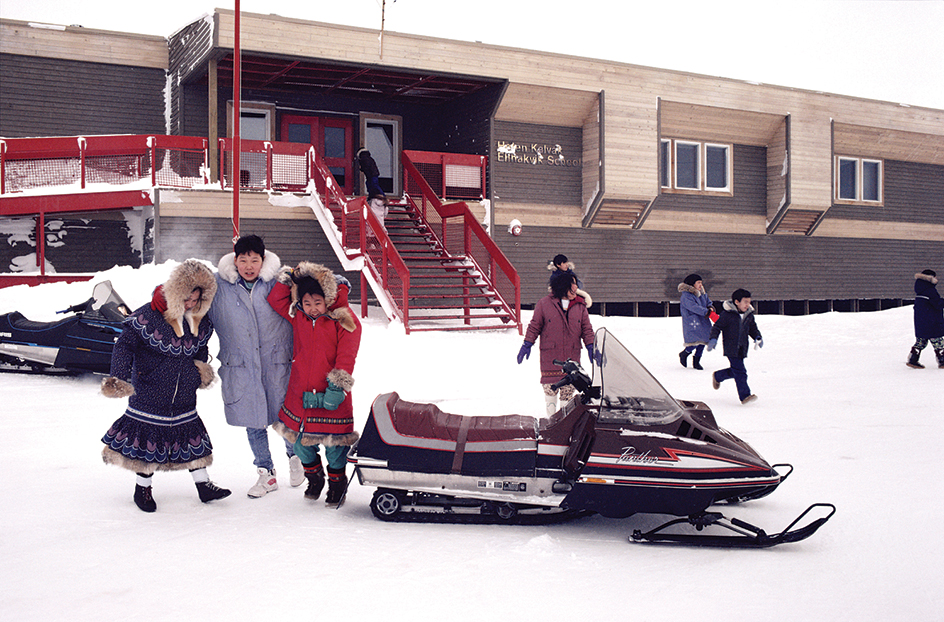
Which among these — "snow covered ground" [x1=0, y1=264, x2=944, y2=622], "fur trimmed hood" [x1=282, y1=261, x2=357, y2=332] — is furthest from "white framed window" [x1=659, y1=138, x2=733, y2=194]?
"fur trimmed hood" [x1=282, y1=261, x2=357, y2=332]

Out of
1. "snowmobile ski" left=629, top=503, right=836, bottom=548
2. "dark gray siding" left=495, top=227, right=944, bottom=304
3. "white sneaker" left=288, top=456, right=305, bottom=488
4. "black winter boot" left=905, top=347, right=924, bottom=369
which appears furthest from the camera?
"dark gray siding" left=495, top=227, right=944, bottom=304

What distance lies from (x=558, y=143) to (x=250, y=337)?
1370cm

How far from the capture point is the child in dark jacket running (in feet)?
26.4

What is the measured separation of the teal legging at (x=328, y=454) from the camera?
4520mm

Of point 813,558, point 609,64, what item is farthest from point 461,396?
point 609,64

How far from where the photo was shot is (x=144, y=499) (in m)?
4.41

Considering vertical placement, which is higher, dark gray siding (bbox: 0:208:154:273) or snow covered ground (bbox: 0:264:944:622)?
dark gray siding (bbox: 0:208:154:273)

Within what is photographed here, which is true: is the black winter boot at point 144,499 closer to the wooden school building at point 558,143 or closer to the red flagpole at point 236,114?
the red flagpole at point 236,114

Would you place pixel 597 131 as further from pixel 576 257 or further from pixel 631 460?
pixel 631 460

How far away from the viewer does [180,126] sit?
15.1 meters

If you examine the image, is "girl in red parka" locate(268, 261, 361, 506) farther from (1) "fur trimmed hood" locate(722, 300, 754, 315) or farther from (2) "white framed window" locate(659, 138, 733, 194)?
(2) "white framed window" locate(659, 138, 733, 194)

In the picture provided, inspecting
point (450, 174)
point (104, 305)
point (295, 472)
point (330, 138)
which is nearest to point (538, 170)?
point (450, 174)

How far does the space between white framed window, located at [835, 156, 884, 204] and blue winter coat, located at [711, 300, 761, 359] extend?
1451 centimetres

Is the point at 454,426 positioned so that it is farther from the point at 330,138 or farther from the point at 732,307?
the point at 330,138
